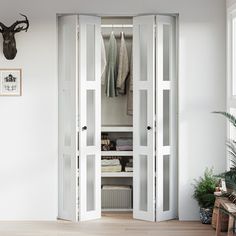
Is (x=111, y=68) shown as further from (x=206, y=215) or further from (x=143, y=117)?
(x=206, y=215)

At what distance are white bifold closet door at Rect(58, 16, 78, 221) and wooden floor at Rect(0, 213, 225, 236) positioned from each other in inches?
11.0

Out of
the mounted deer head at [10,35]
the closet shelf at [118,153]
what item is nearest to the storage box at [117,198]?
the closet shelf at [118,153]

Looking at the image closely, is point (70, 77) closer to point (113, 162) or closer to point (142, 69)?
point (142, 69)

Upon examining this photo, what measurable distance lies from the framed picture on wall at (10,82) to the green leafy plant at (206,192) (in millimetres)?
2268

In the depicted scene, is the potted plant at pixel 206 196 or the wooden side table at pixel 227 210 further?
the potted plant at pixel 206 196

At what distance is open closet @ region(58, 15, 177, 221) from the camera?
6.45 meters

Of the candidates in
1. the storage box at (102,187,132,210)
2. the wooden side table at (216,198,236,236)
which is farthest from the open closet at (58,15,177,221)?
the wooden side table at (216,198,236,236)

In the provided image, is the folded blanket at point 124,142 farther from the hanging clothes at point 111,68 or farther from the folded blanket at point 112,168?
the hanging clothes at point 111,68

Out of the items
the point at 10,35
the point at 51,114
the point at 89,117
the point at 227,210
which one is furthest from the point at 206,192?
the point at 10,35

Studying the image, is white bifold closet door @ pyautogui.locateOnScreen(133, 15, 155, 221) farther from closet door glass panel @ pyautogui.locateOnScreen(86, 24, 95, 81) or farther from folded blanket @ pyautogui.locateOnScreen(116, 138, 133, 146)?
folded blanket @ pyautogui.locateOnScreen(116, 138, 133, 146)

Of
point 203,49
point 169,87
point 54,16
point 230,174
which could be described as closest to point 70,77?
point 54,16

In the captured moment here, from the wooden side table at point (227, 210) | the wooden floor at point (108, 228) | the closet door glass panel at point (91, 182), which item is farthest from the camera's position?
the closet door glass panel at point (91, 182)

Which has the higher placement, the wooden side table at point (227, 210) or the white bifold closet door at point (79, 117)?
the white bifold closet door at point (79, 117)

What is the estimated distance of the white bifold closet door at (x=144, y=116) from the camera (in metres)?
6.45
